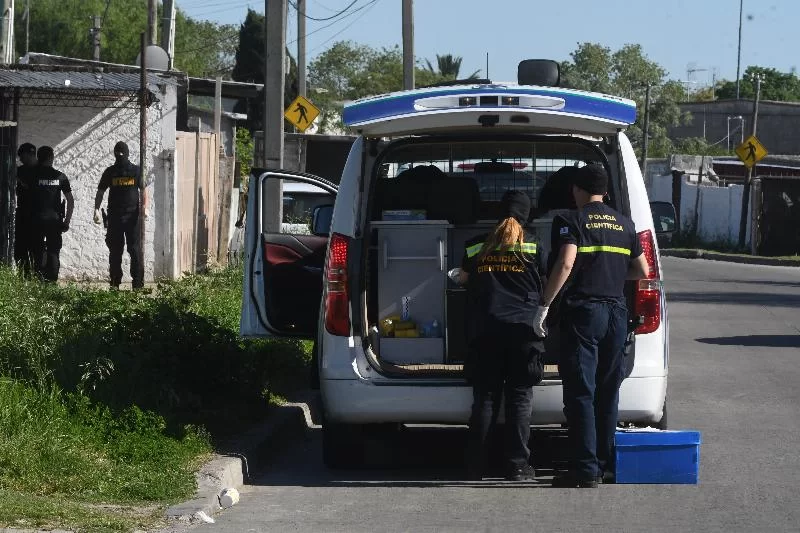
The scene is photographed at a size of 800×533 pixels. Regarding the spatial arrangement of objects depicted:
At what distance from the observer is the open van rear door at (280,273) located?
8.77 metres

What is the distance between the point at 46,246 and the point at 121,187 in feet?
4.33

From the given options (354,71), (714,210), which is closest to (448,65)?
(354,71)

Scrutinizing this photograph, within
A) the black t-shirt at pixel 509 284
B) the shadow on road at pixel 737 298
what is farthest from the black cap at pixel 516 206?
the shadow on road at pixel 737 298

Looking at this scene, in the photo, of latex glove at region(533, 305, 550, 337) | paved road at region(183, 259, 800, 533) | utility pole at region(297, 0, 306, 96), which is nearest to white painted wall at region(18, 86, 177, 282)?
paved road at region(183, 259, 800, 533)

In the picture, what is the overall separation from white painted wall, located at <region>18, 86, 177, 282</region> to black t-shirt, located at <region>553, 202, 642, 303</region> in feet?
37.2

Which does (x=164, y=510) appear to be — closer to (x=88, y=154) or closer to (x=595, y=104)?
(x=595, y=104)

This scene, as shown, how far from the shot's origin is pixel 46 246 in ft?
51.4

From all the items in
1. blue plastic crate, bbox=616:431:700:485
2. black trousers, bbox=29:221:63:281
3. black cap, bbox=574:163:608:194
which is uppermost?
black cap, bbox=574:163:608:194

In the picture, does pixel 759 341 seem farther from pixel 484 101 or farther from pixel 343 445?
pixel 484 101

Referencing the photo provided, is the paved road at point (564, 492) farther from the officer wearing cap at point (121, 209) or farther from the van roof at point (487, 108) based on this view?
the officer wearing cap at point (121, 209)

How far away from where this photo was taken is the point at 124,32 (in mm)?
61594

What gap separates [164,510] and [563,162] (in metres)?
3.95

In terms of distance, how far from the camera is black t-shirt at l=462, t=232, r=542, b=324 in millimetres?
7621

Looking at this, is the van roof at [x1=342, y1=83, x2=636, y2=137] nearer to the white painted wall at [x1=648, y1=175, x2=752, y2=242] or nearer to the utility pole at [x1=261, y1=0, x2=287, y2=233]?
the utility pole at [x1=261, y1=0, x2=287, y2=233]
